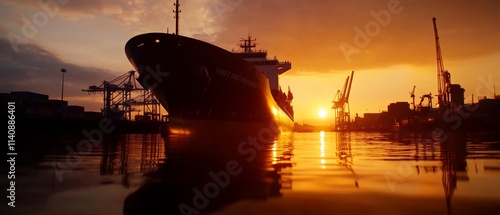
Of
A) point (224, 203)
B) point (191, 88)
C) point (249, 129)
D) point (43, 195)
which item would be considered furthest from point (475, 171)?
point (249, 129)

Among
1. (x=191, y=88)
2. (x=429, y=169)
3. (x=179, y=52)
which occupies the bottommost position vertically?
(x=429, y=169)

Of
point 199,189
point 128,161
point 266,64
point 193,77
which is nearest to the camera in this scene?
point 199,189

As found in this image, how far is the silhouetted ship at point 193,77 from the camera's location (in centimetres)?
2130

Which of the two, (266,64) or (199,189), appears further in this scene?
(266,64)

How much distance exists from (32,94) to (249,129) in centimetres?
4578

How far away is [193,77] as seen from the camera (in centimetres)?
2138

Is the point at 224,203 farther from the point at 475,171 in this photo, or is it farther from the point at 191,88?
the point at 191,88

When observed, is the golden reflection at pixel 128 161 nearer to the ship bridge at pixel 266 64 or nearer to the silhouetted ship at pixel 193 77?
the silhouetted ship at pixel 193 77

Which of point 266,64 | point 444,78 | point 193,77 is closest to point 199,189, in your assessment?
point 193,77

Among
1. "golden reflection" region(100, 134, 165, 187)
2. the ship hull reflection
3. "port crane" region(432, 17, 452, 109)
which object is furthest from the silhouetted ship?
"port crane" region(432, 17, 452, 109)

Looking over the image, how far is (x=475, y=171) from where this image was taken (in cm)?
571

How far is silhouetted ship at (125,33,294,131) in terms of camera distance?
69.9ft

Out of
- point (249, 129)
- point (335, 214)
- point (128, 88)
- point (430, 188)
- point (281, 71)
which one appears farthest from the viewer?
point (128, 88)

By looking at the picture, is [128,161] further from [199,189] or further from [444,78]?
[444,78]
